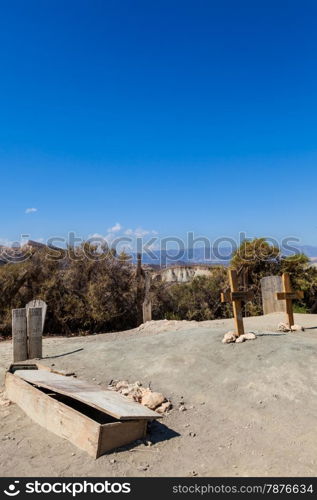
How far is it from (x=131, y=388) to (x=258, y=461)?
92.4 inches

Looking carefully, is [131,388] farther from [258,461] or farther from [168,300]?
[168,300]

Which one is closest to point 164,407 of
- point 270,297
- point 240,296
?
point 240,296

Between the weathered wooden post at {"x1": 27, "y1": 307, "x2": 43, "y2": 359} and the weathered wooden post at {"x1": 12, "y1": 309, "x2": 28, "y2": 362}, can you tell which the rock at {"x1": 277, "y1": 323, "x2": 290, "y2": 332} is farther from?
the weathered wooden post at {"x1": 12, "y1": 309, "x2": 28, "y2": 362}

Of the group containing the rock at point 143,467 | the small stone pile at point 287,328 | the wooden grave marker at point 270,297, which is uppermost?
the wooden grave marker at point 270,297

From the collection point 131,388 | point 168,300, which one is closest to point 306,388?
point 131,388

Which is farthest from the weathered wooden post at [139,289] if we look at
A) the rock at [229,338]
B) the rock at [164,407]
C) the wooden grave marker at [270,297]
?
the rock at [164,407]

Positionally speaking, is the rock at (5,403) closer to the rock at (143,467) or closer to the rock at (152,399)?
the rock at (152,399)

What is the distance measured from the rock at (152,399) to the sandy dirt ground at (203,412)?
24cm

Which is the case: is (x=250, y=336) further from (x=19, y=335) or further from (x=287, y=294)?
(x=19, y=335)

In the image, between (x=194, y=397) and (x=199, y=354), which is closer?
(x=194, y=397)

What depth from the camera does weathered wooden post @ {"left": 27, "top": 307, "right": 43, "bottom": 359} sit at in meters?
8.45

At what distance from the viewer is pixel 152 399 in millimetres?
5832

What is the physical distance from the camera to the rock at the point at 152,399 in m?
5.78

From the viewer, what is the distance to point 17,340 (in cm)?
835
